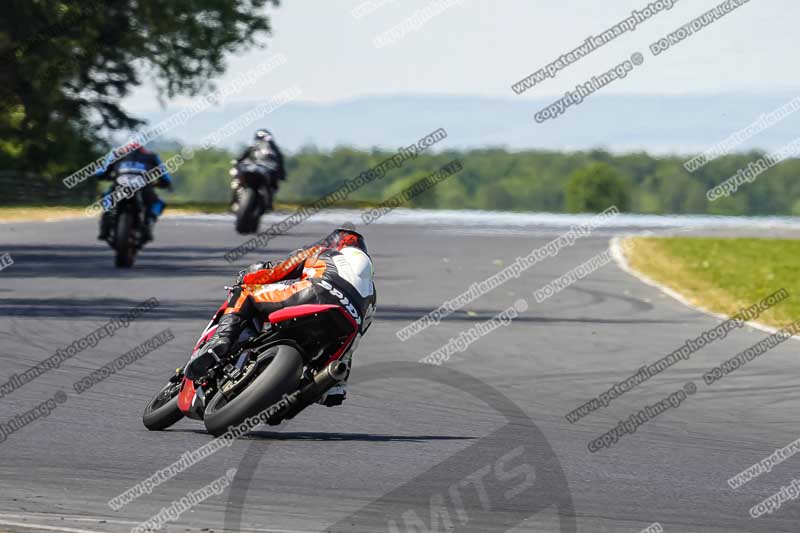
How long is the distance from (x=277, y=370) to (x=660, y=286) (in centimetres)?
1463

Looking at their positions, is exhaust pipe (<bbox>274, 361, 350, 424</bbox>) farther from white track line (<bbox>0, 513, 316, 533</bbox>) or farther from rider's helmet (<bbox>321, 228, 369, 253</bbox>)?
white track line (<bbox>0, 513, 316, 533</bbox>)

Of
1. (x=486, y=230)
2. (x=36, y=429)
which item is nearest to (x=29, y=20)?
(x=486, y=230)

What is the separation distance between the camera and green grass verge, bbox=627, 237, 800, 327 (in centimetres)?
2116

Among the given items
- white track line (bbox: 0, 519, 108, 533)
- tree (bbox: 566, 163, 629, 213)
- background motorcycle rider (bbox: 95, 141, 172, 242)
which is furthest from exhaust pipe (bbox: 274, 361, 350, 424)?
tree (bbox: 566, 163, 629, 213)

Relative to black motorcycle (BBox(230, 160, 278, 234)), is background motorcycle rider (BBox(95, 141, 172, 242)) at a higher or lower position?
higher

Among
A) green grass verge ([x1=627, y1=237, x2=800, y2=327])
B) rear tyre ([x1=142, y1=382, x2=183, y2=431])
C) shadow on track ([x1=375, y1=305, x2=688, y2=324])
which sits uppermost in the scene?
rear tyre ([x1=142, y1=382, x2=183, y2=431])

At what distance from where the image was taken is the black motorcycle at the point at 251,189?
27.7 metres

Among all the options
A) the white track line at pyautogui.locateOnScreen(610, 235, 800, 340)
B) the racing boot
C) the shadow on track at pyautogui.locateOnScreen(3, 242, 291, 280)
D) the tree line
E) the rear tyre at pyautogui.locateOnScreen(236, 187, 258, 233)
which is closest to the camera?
the racing boot

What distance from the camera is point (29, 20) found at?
39875 mm

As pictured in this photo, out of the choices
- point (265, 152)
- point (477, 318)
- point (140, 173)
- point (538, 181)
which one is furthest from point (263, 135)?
point (538, 181)

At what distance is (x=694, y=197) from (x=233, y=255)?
61.3 metres

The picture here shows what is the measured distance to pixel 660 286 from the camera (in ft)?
75.5

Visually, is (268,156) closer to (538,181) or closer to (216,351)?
(216,351)

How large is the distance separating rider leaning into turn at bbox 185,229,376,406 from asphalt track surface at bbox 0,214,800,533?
0.60 metres
